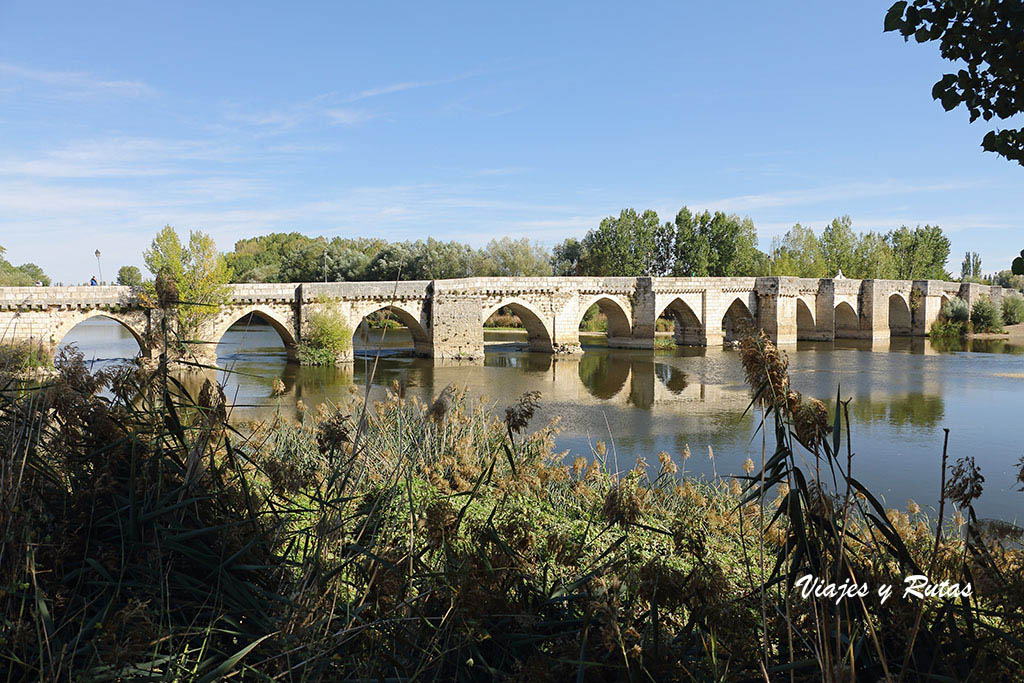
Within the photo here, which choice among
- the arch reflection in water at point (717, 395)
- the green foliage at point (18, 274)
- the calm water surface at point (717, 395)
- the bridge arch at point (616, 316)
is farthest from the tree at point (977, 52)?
the green foliage at point (18, 274)

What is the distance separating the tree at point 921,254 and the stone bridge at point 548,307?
1419 cm

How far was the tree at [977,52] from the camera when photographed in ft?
10.5

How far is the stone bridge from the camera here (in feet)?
62.5

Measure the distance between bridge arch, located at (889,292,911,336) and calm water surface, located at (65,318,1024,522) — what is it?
769cm

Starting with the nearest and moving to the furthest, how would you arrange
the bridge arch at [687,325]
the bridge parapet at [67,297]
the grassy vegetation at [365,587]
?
the grassy vegetation at [365,587], the bridge parapet at [67,297], the bridge arch at [687,325]

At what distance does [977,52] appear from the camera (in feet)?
10.7

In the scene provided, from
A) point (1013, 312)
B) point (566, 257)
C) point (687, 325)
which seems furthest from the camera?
point (566, 257)

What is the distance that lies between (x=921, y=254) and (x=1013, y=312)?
15.0 m

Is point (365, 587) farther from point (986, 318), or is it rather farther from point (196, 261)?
point (986, 318)

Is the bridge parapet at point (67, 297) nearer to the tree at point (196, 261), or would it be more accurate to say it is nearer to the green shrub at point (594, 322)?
the tree at point (196, 261)

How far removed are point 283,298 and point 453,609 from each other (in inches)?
837

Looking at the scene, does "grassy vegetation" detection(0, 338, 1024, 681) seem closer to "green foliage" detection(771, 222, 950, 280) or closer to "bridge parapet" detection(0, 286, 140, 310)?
"bridge parapet" detection(0, 286, 140, 310)

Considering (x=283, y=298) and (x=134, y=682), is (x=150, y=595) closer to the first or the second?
(x=134, y=682)

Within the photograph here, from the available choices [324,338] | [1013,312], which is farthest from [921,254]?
[324,338]
